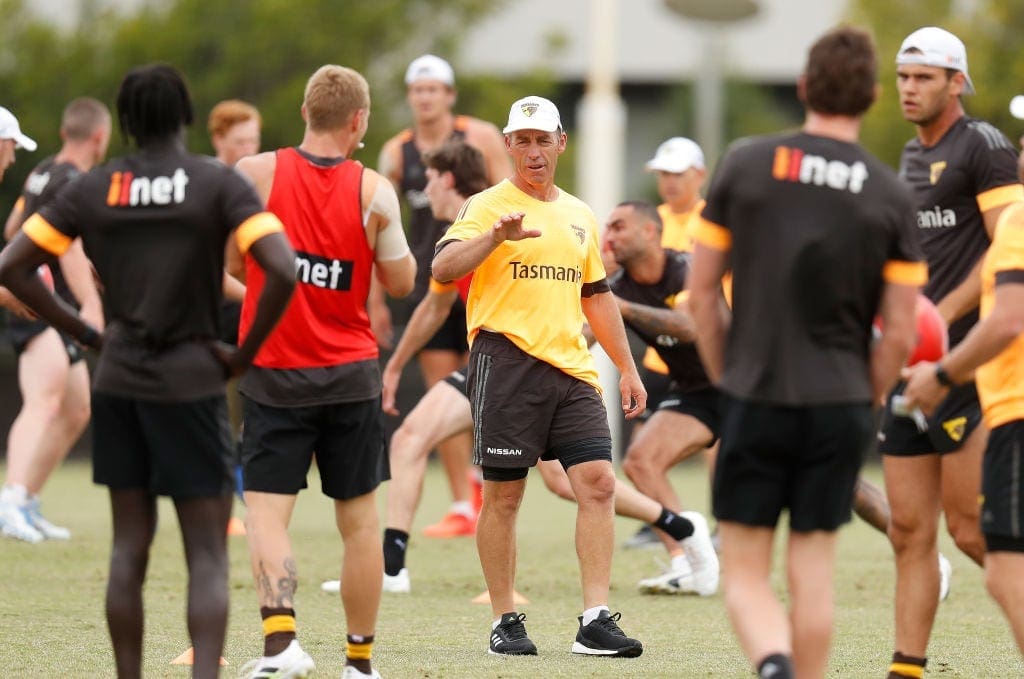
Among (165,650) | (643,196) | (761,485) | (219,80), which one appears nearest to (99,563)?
(165,650)

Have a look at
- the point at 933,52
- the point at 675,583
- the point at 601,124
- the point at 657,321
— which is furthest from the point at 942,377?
the point at 601,124

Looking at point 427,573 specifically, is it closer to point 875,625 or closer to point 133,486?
point 875,625

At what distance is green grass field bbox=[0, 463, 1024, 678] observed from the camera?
22.3 feet

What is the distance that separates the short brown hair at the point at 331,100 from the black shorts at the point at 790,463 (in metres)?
2.01

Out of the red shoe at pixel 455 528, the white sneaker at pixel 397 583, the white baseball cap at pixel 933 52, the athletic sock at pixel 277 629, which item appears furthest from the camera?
the red shoe at pixel 455 528

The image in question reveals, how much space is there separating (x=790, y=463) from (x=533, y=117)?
255 centimetres

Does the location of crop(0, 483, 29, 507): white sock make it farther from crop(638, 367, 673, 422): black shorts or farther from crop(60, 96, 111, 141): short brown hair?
crop(638, 367, 673, 422): black shorts

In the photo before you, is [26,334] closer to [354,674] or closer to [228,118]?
[228,118]

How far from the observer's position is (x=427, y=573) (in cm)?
991

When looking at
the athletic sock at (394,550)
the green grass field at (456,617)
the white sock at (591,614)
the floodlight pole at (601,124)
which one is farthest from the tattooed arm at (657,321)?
the floodlight pole at (601,124)

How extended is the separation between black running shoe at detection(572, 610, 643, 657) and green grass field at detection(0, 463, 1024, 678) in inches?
3.1

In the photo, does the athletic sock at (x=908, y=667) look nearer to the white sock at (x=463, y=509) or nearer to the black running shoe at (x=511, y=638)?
the black running shoe at (x=511, y=638)

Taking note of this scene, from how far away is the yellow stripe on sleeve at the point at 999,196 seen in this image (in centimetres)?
671

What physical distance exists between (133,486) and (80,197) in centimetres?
92
